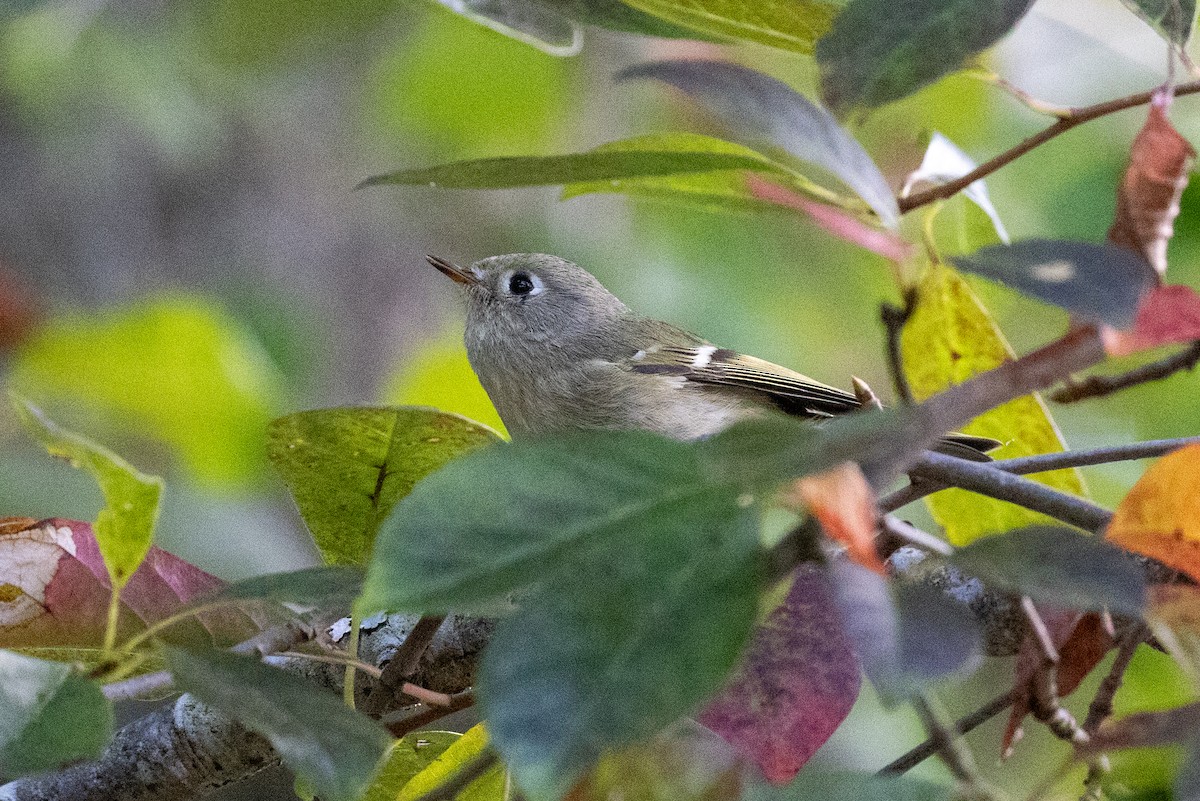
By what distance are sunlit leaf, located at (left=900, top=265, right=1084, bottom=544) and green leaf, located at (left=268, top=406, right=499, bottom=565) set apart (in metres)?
0.34

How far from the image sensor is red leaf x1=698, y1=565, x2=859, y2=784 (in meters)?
0.55

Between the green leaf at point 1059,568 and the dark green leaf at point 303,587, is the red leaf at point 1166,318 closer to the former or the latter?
the green leaf at point 1059,568

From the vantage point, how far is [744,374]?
1402mm

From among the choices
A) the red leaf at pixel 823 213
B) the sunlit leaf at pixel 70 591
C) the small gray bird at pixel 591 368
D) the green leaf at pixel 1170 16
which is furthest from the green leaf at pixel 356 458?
the small gray bird at pixel 591 368

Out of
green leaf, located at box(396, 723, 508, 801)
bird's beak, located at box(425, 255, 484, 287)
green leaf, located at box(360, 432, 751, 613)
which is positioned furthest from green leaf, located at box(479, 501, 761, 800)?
bird's beak, located at box(425, 255, 484, 287)

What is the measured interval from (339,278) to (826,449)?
11.7 ft

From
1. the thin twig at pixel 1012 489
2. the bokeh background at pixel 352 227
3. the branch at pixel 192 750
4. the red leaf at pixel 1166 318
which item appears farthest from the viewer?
the bokeh background at pixel 352 227

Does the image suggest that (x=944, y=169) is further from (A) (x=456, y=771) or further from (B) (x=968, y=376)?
(A) (x=456, y=771)

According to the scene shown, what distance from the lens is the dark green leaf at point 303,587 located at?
20.0 inches

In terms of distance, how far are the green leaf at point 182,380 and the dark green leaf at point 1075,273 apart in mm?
1068

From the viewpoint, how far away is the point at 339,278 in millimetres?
3811

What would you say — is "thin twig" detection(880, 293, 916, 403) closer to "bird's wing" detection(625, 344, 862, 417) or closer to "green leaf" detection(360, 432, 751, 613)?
"green leaf" detection(360, 432, 751, 613)

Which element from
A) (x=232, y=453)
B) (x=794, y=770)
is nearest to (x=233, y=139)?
(x=232, y=453)

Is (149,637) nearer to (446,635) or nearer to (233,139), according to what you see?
(446,635)
